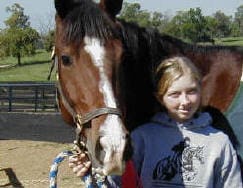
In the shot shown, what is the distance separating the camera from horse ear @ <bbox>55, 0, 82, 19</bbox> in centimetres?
250

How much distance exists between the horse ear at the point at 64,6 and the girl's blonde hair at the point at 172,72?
66 cm

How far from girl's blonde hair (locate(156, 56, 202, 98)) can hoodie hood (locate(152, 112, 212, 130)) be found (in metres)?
0.09

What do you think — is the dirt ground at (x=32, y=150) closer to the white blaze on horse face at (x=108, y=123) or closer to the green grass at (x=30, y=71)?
the white blaze on horse face at (x=108, y=123)

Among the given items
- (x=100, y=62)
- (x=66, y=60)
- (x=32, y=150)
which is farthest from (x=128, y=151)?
(x=32, y=150)

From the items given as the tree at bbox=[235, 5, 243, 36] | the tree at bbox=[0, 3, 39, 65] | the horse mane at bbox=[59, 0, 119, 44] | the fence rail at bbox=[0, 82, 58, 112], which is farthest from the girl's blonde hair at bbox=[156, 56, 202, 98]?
the tree at bbox=[235, 5, 243, 36]

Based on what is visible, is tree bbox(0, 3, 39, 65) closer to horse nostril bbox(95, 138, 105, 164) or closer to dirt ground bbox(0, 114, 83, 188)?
dirt ground bbox(0, 114, 83, 188)

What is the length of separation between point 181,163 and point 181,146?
67 mm

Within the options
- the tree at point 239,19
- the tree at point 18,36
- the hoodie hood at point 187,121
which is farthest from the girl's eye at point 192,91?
the tree at point 239,19

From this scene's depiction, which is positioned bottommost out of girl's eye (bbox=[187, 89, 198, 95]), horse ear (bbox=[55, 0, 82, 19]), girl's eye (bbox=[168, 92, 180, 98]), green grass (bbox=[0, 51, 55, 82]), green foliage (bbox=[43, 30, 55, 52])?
green grass (bbox=[0, 51, 55, 82])

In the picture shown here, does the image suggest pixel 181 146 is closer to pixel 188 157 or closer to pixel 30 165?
pixel 188 157

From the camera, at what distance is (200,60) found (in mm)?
2975

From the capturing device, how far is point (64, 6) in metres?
2.50

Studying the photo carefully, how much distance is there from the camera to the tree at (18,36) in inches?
750

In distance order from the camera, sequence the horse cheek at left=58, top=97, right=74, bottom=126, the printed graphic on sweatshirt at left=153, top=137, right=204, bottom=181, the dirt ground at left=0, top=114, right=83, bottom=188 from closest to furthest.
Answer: the printed graphic on sweatshirt at left=153, top=137, right=204, bottom=181, the horse cheek at left=58, top=97, right=74, bottom=126, the dirt ground at left=0, top=114, right=83, bottom=188
